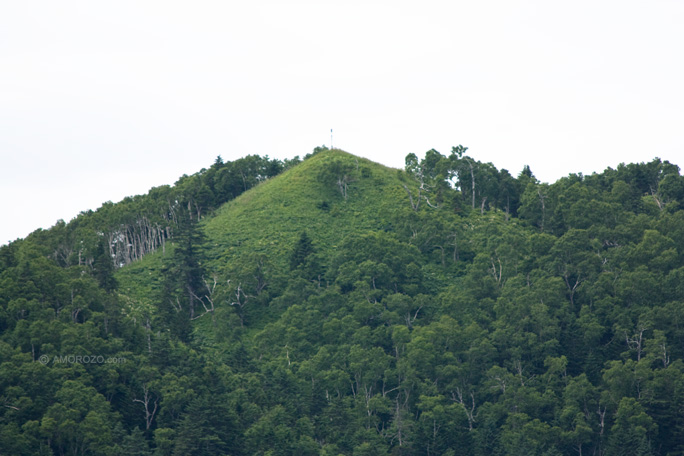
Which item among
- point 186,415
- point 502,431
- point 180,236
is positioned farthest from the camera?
point 180,236

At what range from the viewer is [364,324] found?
113 m

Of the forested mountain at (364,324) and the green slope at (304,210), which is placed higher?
the green slope at (304,210)

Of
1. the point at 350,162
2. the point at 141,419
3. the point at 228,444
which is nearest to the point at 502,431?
the point at 228,444

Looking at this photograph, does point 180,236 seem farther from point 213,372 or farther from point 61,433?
point 61,433

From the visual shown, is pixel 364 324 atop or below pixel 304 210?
below

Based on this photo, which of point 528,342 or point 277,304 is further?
point 277,304

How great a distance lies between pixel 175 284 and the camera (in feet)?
396

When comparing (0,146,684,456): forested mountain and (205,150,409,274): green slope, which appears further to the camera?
(205,150,409,274): green slope

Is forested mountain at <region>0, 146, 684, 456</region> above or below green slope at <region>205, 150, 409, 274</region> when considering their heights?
below

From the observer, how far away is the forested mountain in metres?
94.6

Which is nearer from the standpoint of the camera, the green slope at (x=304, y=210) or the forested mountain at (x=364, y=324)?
the forested mountain at (x=364, y=324)

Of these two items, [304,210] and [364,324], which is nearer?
[364,324]

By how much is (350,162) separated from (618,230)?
46663 mm

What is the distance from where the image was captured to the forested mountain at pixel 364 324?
94.6m
